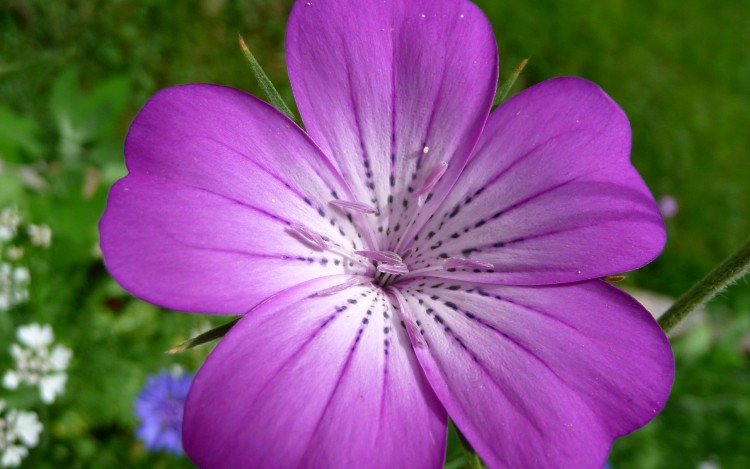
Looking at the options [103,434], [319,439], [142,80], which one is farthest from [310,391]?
[142,80]

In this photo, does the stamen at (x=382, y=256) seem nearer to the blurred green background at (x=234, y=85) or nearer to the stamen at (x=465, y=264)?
the stamen at (x=465, y=264)

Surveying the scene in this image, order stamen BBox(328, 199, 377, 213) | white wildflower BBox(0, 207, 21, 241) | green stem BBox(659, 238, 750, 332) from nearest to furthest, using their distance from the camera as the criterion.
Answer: green stem BBox(659, 238, 750, 332) < stamen BBox(328, 199, 377, 213) < white wildflower BBox(0, 207, 21, 241)

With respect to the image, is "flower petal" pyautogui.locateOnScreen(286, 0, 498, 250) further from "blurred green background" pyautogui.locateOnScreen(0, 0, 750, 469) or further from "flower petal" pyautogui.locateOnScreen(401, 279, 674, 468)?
"blurred green background" pyautogui.locateOnScreen(0, 0, 750, 469)

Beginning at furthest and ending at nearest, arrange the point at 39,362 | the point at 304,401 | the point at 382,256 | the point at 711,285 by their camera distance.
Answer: the point at 39,362, the point at 382,256, the point at 711,285, the point at 304,401

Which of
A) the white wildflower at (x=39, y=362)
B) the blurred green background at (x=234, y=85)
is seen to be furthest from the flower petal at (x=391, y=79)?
the white wildflower at (x=39, y=362)

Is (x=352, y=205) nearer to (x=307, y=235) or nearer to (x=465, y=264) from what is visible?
(x=307, y=235)

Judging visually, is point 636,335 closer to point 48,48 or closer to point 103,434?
point 103,434

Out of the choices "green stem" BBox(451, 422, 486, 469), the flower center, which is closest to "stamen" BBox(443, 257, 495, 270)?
the flower center

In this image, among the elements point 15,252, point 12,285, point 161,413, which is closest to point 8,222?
point 15,252
